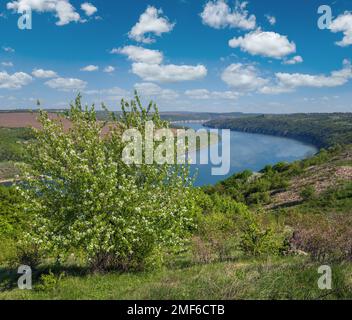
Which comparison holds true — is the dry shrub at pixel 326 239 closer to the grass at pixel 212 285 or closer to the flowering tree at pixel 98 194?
Answer: the grass at pixel 212 285

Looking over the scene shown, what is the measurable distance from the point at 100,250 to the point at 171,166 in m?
4.61

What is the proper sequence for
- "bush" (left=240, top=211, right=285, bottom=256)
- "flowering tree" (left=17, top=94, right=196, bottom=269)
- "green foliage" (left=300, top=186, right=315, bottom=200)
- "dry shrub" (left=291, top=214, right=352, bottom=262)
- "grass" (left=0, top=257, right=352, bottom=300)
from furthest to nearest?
"green foliage" (left=300, top=186, right=315, bottom=200) → "bush" (left=240, top=211, right=285, bottom=256) → "flowering tree" (left=17, top=94, right=196, bottom=269) → "dry shrub" (left=291, top=214, right=352, bottom=262) → "grass" (left=0, top=257, right=352, bottom=300)

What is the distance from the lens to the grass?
9.44m

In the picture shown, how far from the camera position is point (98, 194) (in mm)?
14016

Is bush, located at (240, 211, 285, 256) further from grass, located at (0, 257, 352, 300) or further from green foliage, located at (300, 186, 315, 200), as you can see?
green foliage, located at (300, 186, 315, 200)

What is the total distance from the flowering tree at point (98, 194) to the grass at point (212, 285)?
1241 mm

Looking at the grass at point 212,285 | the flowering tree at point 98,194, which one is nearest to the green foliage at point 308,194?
the flowering tree at point 98,194

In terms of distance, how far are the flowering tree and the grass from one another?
4.07ft

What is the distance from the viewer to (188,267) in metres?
14.8

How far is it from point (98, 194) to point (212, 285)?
590 centimetres

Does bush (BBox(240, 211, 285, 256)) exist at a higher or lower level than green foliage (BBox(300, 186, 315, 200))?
higher

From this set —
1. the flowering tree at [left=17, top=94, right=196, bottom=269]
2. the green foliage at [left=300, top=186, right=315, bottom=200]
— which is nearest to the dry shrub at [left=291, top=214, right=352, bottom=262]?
the flowering tree at [left=17, top=94, right=196, bottom=269]
